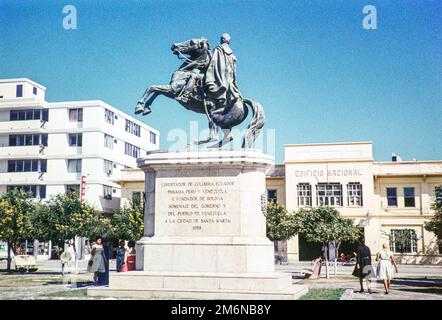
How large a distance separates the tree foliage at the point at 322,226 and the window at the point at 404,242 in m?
16.2

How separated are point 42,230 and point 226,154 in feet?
60.1

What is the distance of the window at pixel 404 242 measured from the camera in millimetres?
46875

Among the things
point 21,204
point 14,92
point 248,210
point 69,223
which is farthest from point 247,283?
point 14,92

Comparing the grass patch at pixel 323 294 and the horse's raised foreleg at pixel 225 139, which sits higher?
the horse's raised foreleg at pixel 225 139

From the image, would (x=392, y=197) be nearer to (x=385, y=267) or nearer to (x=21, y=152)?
(x=385, y=267)

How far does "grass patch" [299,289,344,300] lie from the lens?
1455 cm

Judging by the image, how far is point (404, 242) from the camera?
154 feet

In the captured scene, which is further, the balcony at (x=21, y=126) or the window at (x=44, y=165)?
the window at (x=44, y=165)

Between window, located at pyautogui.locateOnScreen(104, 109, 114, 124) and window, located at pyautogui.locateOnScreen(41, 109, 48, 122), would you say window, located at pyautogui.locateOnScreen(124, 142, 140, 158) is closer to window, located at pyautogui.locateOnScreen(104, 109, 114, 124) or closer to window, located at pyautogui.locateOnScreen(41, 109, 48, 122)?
window, located at pyautogui.locateOnScreen(104, 109, 114, 124)

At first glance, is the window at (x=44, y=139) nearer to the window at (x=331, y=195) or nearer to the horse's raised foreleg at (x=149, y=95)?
the window at (x=331, y=195)

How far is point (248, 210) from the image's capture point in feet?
49.9

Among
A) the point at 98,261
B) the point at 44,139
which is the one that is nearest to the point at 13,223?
the point at 98,261

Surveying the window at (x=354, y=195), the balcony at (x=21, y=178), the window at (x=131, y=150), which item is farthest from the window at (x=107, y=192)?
the window at (x=354, y=195)
